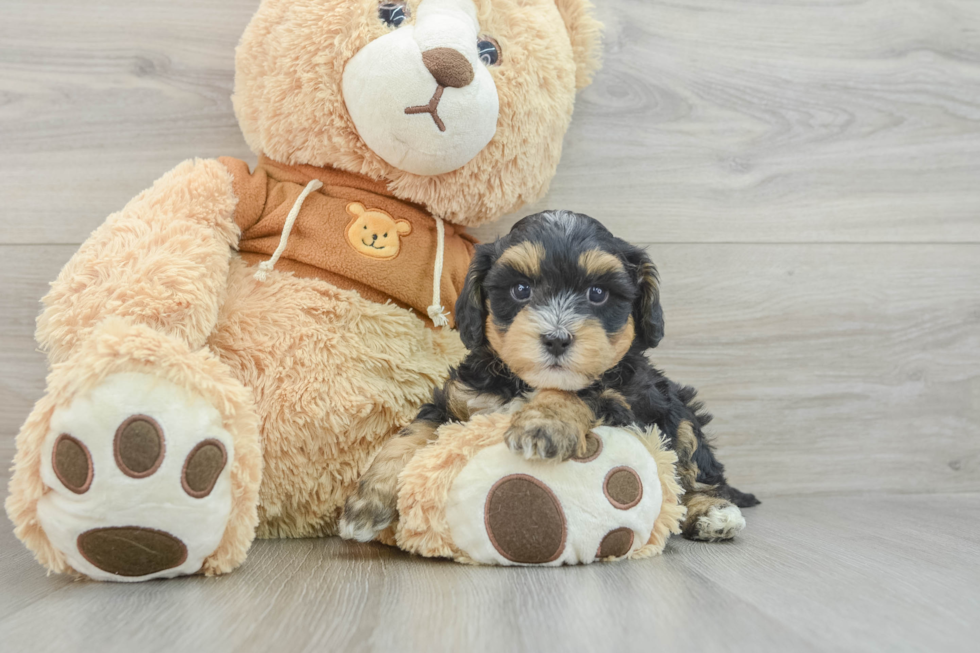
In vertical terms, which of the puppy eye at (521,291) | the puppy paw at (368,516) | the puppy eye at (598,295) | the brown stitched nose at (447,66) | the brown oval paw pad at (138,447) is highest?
the brown stitched nose at (447,66)

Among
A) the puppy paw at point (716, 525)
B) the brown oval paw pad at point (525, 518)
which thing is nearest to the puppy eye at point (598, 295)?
the brown oval paw pad at point (525, 518)

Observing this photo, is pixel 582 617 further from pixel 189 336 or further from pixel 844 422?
pixel 844 422

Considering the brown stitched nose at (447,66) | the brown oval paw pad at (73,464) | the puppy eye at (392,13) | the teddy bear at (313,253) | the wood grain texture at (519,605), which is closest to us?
the wood grain texture at (519,605)

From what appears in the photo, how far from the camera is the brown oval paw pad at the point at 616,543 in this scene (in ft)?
4.24

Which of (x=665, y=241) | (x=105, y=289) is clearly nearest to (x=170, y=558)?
(x=105, y=289)

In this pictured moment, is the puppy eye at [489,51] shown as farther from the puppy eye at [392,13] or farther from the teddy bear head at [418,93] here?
the puppy eye at [392,13]

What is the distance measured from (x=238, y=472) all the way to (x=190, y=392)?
164 mm

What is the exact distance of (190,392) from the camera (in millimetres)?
1194

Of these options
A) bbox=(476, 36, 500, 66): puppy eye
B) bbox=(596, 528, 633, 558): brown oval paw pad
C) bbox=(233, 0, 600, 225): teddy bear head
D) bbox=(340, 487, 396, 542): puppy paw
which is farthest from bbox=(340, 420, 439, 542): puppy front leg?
bbox=(476, 36, 500, 66): puppy eye

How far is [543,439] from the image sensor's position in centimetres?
124

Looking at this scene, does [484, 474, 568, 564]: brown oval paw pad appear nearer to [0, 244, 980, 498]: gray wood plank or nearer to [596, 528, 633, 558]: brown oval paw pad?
[596, 528, 633, 558]: brown oval paw pad

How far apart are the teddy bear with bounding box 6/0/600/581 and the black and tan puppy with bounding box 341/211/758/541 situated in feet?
0.58

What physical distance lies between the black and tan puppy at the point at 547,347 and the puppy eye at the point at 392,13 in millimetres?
544

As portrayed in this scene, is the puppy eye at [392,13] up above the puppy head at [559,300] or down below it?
above
